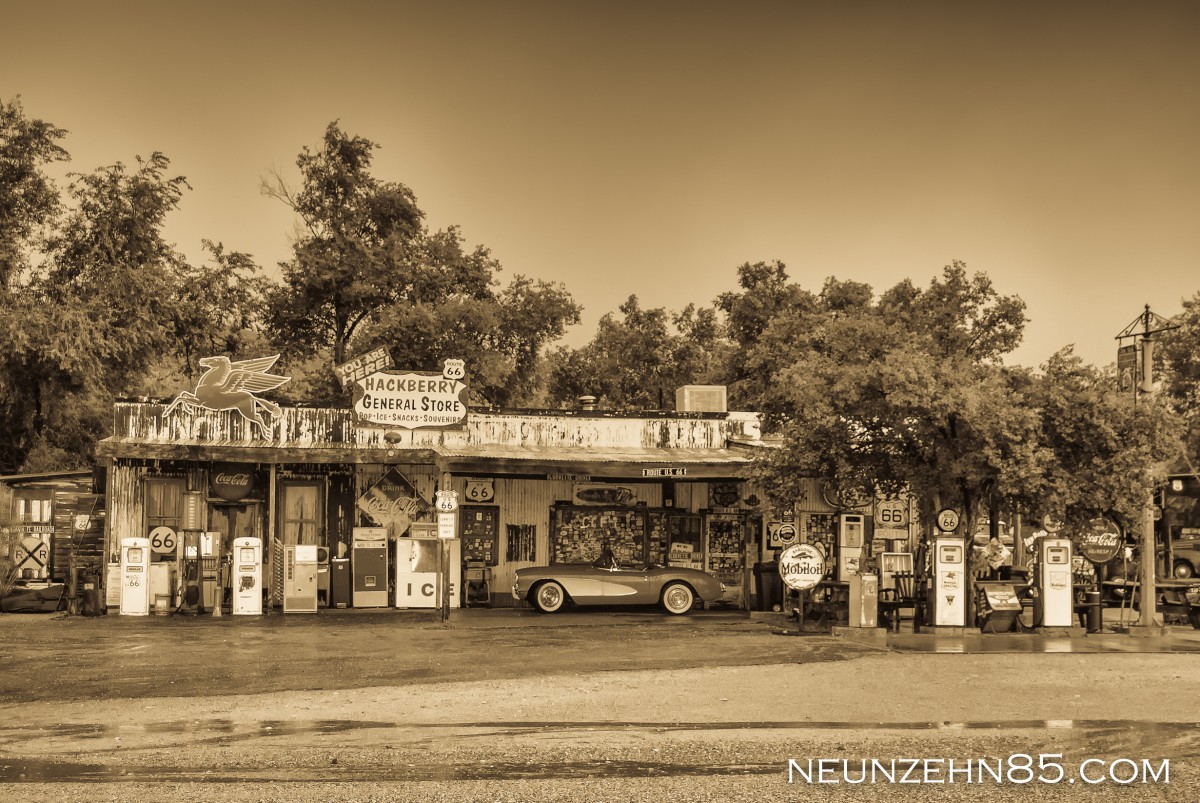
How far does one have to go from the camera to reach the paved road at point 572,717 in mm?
8492

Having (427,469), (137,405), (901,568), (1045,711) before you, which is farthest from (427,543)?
(1045,711)

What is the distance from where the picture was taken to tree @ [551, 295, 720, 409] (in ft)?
151

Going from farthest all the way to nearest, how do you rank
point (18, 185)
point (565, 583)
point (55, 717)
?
point (18, 185)
point (565, 583)
point (55, 717)

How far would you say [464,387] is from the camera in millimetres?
24828

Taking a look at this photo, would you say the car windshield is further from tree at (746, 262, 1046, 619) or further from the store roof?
tree at (746, 262, 1046, 619)

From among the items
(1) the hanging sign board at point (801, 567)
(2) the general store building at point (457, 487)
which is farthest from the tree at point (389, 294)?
(1) the hanging sign board at point (801, 567)

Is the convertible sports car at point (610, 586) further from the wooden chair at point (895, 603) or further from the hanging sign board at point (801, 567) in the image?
the wooden chair at point (895, 603)

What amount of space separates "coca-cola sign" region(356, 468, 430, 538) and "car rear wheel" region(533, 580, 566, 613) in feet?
11.6

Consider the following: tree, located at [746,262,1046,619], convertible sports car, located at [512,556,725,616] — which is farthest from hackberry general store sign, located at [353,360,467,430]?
tree, located at [746,262,1046,619]

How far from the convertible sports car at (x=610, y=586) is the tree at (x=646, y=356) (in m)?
22.7

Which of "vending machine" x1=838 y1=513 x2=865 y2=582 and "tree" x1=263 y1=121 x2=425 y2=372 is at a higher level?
"tree" x1=263 y1=121 x2=425 y2=372

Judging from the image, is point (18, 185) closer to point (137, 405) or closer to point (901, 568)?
point (137, 405)

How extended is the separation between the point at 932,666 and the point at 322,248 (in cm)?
2987

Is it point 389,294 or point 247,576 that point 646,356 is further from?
point 247,576
